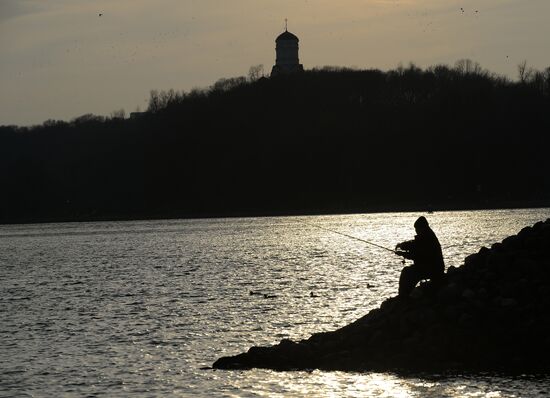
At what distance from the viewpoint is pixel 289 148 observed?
13550 centimetres

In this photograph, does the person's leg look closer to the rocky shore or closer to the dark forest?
the rocky shore

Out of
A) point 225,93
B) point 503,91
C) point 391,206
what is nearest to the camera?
point 391,206

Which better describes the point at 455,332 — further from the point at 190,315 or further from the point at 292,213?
the point at 292,213

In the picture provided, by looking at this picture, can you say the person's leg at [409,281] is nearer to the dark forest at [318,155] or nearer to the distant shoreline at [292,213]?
the distant shoreline at [292,213]

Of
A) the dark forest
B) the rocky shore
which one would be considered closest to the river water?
the rocky shore

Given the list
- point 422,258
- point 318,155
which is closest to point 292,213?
point 318,155

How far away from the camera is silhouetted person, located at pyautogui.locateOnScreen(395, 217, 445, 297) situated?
2217 cm

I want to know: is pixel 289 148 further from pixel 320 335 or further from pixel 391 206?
pixel 320 335

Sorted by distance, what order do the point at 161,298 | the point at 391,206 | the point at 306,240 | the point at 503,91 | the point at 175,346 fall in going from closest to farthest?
1. the point at 175,346
2. the point at 161,298
3. the point at 306,240
4. the point at 391,206
5. the point at 503,91

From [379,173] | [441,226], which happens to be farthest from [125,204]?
[441,226]

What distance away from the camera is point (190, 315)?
105 ft

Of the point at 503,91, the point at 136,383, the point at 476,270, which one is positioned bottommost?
the point at 136,383

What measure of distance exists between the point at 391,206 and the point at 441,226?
39702mm

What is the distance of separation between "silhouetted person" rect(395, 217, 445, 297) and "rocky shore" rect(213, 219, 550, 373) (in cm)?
21
